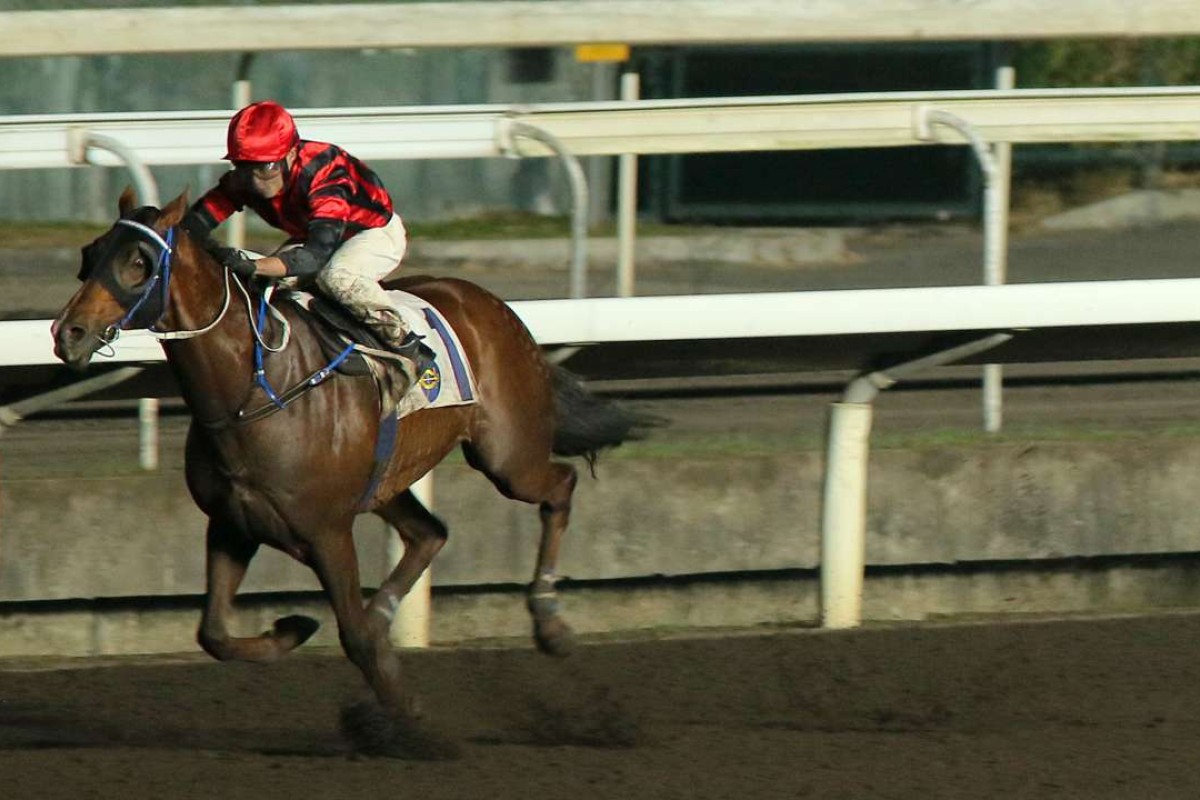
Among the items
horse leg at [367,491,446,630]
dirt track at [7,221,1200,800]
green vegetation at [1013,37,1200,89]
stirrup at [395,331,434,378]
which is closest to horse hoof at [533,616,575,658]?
dirt track at [7,221,1200,800]

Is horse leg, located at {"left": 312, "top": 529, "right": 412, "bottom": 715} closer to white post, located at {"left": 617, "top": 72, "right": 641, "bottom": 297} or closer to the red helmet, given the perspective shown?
the red helmet

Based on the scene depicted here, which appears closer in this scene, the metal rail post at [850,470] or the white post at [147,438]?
the metal rail post at [850,470]

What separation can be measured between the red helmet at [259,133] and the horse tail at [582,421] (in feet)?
4.89

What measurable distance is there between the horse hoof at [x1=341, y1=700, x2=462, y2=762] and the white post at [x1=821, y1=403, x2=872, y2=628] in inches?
71.9

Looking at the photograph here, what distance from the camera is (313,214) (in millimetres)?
5609

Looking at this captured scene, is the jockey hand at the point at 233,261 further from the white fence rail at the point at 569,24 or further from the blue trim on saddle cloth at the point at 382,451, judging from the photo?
the white fence rail at the point at 569,24

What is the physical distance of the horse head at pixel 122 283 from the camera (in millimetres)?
4930

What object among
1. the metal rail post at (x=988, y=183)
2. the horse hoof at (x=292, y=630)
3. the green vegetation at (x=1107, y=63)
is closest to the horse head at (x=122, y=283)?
the horse hoof at (x=292, y=630)

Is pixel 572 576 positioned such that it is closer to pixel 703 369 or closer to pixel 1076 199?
pixel 703 369

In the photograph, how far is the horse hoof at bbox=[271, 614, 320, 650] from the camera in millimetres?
5785

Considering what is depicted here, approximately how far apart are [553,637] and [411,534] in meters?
0.52

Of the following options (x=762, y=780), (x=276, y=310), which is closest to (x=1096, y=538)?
(x=762, y=780)

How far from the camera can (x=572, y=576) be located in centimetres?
Answer: 712

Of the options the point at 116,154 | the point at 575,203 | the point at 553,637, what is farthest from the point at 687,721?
the point at 116,154
